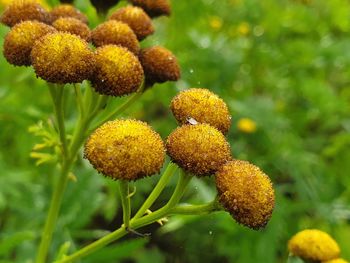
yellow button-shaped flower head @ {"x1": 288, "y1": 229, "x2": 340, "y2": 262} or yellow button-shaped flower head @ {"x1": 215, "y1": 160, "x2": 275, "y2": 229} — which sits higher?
yellow button-shaped flower head @ {"x1": 215, "y1": 160, "x2": 275, "y2": 229}

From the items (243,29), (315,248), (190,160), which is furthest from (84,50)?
(243,29)

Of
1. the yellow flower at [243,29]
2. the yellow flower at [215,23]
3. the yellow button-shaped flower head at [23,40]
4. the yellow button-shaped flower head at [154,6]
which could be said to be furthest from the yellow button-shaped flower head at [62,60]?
the yellow flower at [215,23]

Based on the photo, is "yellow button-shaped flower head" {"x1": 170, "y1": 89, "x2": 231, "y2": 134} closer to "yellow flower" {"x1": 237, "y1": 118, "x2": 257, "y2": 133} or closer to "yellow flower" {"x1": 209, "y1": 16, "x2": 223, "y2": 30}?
"yellow flower" {"x1": 237, "y1": 118, "x2": 257, "y2": 133}

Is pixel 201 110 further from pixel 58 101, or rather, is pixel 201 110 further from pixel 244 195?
pixel 58 101

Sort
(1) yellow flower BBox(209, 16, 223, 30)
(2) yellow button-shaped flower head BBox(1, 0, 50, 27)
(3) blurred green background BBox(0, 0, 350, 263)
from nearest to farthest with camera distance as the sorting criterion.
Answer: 1. (2) yellow button-shaped flower head BBox(1, 0, 50, 27)
2. (3) blurred green background BBox(0, 0, 350, 263)
3. (1) yellow flower BBox(209, 16, 223, 30)

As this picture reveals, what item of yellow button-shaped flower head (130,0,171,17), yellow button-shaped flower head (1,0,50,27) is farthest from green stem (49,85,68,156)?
yellow button-shaped flower head (130,0,171,17)

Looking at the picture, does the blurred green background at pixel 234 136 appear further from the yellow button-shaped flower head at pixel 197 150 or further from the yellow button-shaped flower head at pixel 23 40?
the yellow button-shaped flower head at pixel 197 150

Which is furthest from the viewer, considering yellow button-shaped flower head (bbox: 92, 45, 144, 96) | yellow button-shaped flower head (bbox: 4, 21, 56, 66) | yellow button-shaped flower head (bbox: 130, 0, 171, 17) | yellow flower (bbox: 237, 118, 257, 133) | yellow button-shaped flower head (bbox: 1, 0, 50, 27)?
yellow flower (bbox: 237, 118, 257, 133)
